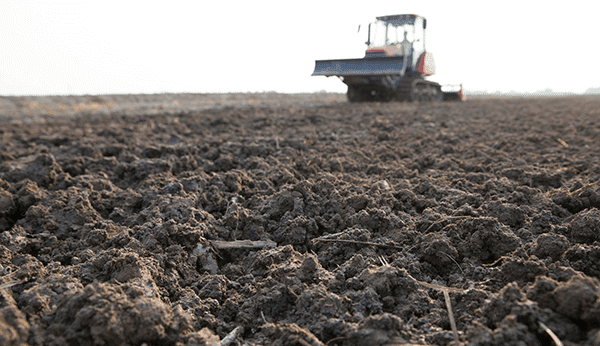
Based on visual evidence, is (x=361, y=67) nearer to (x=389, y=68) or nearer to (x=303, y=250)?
(x=389, y=68)

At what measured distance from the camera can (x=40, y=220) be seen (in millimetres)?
3365

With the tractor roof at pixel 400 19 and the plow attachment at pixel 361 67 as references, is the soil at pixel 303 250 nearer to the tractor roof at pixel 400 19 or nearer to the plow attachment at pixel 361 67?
the plow attachment at pixel 361 67

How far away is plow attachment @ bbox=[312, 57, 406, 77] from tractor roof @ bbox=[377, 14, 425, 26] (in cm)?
220

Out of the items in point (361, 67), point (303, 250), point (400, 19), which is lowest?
point (303, 250)

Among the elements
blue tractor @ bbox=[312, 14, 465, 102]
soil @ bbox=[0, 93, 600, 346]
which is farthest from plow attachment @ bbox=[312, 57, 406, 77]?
soil @ bbox=[0, 93, 600, 346]

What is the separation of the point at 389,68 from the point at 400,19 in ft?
8.76

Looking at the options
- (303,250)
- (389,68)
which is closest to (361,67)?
(389,68)

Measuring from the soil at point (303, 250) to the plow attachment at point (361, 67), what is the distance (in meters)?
9.52

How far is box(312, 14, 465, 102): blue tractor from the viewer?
1452 centimetres

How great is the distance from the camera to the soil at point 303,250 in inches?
71.3

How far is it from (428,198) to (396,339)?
1993 millimetres

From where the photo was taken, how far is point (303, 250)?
2941mm

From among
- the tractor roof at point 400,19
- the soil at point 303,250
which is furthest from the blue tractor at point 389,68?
the soil at point 303,250

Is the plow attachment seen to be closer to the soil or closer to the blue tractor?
the blue tractor
